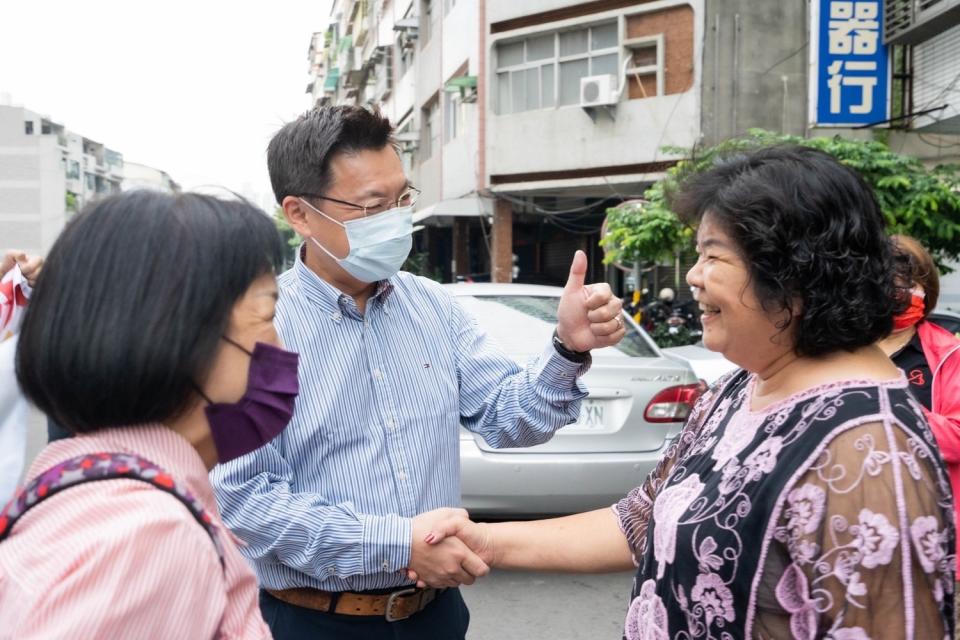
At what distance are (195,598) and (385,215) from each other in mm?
1536

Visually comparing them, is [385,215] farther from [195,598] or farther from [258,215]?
[195,598]

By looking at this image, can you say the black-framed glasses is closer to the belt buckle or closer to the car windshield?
the belt buckle

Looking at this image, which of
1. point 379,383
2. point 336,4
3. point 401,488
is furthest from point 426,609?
point 336,4

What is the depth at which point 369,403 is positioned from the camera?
228 centimetres

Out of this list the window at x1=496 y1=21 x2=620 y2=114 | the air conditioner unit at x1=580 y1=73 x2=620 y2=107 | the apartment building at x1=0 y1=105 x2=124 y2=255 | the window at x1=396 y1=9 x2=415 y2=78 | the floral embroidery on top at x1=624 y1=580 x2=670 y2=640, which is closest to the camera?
the floral embroidery on top at x1=624 y1=580 x2=670 y2=640

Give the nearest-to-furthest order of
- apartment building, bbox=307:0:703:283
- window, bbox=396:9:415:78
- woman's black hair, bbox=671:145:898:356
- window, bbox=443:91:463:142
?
woman's black hair, bbox=671:145:898:356 → apartment building, bbox=307:0:703:283 → window, bbox=443:91:463:142 → window, bbox=396:9:415:78

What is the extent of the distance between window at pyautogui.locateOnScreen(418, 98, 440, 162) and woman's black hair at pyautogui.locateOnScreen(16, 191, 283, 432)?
75.2 feet

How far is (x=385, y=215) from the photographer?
2486 mm

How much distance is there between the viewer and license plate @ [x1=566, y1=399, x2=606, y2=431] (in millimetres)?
5055

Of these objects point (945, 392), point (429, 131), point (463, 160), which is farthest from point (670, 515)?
point (429, 131)

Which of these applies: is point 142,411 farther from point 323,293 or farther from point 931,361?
point 931,361

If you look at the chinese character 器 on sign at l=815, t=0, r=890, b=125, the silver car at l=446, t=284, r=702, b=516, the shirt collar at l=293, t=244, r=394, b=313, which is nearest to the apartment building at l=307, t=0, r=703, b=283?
the chinese character 器 on sign at l=815, t=0, r=890, b=125

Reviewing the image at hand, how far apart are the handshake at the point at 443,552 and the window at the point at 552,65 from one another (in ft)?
51.5

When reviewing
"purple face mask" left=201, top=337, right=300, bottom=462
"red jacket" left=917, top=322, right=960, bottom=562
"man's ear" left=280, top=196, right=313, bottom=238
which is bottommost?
"red jacket" left=917, top=322, right=960, bottom=562
